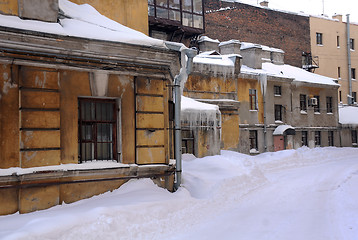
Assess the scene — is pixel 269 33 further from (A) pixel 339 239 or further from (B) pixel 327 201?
(A) pixel 339 239

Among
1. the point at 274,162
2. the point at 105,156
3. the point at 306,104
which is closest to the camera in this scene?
the point at 105,156

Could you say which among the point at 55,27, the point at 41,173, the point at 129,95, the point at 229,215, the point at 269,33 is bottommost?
the point at 229,215

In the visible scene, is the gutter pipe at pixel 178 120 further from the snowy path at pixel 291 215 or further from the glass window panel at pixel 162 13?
the glass window panel at pixel 162 13

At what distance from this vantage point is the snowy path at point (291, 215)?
682cm

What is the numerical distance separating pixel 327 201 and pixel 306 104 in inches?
824

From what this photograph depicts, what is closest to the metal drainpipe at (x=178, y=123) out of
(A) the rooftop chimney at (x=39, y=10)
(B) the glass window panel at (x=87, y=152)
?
(B) the glass window panel at (x=87, y=152)

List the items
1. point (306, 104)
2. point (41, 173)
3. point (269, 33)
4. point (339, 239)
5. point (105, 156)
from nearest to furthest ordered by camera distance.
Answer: point (339, 239), point (41, 173), point (105, 156), point (306, 104), point (269, 33)

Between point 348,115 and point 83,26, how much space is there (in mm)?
29662

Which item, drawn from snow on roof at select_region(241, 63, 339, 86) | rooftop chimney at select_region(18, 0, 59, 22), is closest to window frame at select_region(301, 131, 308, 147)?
snow on roof at select_region(241, 63, 339, 86)

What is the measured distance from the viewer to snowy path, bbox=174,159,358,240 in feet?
22.4

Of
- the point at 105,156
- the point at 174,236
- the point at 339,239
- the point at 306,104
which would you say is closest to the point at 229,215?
the point at 174,236

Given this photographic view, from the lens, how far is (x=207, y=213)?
8.52 m

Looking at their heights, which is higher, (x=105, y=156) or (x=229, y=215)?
(x=105, y=156)

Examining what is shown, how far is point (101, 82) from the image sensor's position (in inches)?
348
